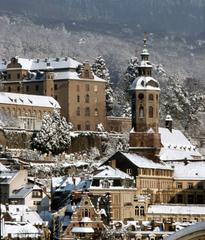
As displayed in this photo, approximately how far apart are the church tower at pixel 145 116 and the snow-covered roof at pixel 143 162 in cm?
108

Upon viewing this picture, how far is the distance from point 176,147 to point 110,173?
23006mm

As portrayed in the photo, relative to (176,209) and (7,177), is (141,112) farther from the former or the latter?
(176,209)

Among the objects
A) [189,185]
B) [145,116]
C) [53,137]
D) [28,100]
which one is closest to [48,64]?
[28,100]

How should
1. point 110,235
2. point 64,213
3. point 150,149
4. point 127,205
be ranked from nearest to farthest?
point 110,235, point 64,213, point 127,205, point 150,149

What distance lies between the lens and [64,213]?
109438 mm

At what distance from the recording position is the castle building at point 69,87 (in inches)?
5856

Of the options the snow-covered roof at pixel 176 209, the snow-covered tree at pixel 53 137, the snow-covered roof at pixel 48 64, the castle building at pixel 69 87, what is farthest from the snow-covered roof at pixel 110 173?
the snow-covered roof at pixel 48 64

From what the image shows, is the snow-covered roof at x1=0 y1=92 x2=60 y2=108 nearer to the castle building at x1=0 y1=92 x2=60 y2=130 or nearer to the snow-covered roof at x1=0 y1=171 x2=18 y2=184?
the castle building at x1=0 y1=92 x2=60 y2=130

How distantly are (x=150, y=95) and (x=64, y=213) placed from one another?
23.8 meters

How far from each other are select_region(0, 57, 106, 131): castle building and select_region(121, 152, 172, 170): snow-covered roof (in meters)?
Answer: 20.3

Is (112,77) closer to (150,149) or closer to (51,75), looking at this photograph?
(51,75)

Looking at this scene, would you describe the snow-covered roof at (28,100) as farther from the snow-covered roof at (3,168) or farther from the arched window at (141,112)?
the arched window at (141,112)

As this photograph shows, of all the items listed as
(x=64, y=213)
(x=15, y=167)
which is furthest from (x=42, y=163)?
(x=64, y=213)

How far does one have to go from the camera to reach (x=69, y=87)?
5896 inches
